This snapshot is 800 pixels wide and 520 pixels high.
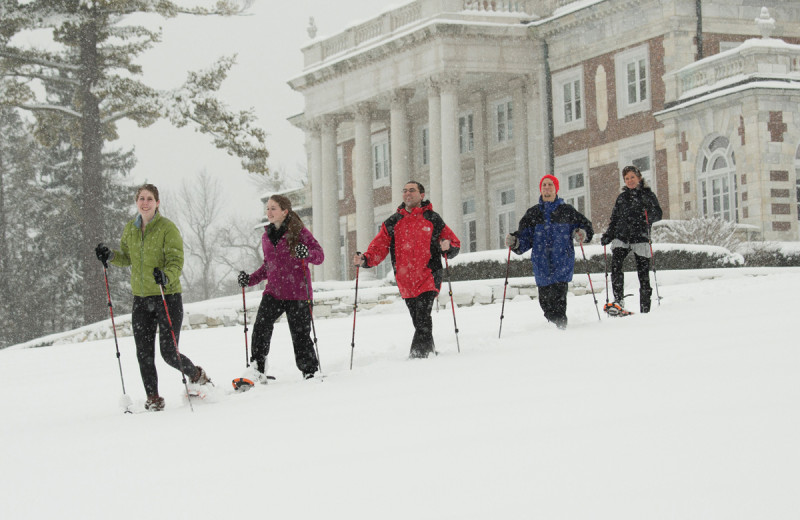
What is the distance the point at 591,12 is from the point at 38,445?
26.0 m

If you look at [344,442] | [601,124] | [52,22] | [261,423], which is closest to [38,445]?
[261,423]

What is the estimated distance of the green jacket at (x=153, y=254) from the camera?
9.18m

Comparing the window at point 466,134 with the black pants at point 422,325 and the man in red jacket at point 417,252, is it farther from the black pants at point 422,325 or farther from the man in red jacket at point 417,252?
the black pants at point 422,325

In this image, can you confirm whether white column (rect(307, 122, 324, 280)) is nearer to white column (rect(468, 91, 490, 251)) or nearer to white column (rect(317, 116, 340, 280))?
white column (rect(317, 116, 340, 280))

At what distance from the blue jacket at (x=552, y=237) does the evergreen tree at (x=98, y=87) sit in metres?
16.3

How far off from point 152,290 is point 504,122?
26.2 m

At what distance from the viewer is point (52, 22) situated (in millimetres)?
26719

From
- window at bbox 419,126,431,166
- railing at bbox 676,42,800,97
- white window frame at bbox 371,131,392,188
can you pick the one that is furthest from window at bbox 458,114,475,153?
railing at bbox 676,42,800,97

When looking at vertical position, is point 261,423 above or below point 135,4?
below

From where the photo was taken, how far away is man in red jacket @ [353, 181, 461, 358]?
10.8 m

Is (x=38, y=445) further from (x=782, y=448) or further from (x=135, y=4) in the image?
A: (x=135, y=4)

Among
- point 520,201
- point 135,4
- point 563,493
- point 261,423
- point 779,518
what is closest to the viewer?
point 779,518

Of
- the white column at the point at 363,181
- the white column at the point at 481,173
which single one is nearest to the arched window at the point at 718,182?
the white column at the point at 481,173

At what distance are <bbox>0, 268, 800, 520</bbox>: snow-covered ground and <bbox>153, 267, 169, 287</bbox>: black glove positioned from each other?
103 cm
